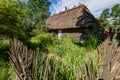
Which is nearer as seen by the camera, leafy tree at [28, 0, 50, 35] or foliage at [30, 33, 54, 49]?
foliage at [30, 33, 54, 49]

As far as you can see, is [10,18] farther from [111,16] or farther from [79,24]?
[111,16]

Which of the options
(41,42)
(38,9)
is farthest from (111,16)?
(41,42)

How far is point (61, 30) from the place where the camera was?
26.4 meters

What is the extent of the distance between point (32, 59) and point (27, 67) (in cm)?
13

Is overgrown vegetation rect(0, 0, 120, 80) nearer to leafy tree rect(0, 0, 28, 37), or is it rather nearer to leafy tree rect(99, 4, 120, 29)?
leafy tree rect(0, 0, 28, 37)

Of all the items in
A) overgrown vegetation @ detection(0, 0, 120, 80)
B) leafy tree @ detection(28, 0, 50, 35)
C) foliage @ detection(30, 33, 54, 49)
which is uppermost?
leafy tree @ detection(28, 0, 50, 35)

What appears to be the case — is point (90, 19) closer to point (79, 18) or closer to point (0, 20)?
point (79, 18)

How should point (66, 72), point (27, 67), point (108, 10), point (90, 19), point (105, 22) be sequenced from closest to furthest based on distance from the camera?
point (27, 67) < point (66, 72) < point (90, 19) < point (105, 22) < point (108, 10)

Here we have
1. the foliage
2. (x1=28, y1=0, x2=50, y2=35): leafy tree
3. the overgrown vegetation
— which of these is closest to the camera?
the overgrown vegetation

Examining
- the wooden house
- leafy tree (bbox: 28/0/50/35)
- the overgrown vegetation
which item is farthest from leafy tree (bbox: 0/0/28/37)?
leafy tree (bbox: 28/0/50/35)

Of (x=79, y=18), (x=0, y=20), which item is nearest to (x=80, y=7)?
(x=79, y=18)

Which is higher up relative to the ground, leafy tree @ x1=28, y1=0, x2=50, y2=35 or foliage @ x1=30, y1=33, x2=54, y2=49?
leafy tree @ x1=28, y1=0, x2=50, y2=35

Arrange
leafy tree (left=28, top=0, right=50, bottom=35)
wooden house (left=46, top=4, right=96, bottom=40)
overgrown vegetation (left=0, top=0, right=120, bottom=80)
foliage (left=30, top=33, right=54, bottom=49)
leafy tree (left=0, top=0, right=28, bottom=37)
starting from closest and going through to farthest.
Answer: overgrown vegetation (left=0, top=0, right=120, bottom=80) < leafy tree (left=0, top=0, right=28, bottom=37) < foliage (left=30, top=33, right=54, bottom=49) < wooden house (left=46, top=4, right=96, bottom=40) < leafy tree (left=28, top=0, right=50, bottom=35)

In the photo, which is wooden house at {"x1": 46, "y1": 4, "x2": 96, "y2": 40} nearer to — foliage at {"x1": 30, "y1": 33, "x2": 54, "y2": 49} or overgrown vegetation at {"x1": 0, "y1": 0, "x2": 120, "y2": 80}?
foliage at {"x1": 30, "y1": 33, "x2": 54, "y2": 49}
